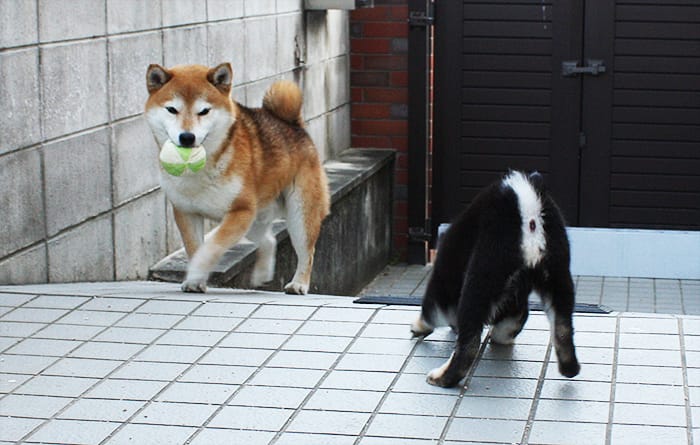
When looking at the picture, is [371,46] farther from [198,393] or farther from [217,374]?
[198,393]

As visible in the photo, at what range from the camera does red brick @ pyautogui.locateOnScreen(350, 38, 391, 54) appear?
Answer: 11.0m

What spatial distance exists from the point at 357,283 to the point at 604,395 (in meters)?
5.90

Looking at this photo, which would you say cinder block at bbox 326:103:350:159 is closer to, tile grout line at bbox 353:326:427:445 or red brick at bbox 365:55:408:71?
red brick at bbox 365:55:408:71

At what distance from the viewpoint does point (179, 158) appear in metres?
5.77

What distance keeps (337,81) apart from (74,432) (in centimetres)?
717

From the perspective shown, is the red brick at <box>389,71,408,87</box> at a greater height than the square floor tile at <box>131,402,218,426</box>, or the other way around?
the red brick at <box>389,71,408,87</box>

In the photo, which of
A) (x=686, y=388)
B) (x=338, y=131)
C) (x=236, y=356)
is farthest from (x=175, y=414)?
(x=338, y=131)

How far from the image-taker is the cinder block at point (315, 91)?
9.81 meters

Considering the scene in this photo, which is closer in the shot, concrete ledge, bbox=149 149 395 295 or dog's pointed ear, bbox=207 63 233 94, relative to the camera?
dog's pointed ear, bbox=207 63 233 94

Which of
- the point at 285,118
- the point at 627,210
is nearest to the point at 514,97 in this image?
the point at 627,210

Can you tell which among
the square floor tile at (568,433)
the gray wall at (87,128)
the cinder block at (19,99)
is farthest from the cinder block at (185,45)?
the square floor tile at (568,433)

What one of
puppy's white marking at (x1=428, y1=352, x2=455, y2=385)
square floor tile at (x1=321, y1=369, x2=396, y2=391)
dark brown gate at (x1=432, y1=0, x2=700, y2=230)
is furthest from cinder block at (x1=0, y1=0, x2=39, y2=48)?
dark brown gate at (x1=432, y1=0, x2=700, y2=230)

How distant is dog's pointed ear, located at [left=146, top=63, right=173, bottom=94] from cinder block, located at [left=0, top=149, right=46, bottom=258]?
64cm

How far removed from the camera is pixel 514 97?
10625 millimetres
